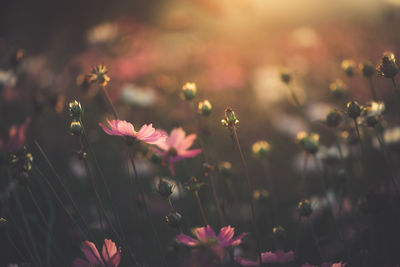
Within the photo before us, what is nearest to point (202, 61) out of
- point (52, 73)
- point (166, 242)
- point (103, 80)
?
point (52, 73)

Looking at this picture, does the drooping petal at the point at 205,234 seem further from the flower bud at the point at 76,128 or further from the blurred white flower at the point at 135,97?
the blurred white flower at the point at 135,97

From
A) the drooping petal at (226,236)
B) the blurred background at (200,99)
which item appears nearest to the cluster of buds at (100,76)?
the blurred background at (200,99)

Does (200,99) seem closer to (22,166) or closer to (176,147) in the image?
Answer: (176,147)

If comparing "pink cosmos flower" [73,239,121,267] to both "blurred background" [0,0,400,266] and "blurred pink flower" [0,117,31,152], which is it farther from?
"blurred pink flower" [0,117,31,152]

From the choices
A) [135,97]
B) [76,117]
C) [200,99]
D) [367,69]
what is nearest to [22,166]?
[76,117]

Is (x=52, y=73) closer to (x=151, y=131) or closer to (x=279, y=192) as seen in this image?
(x=279, y=192)
